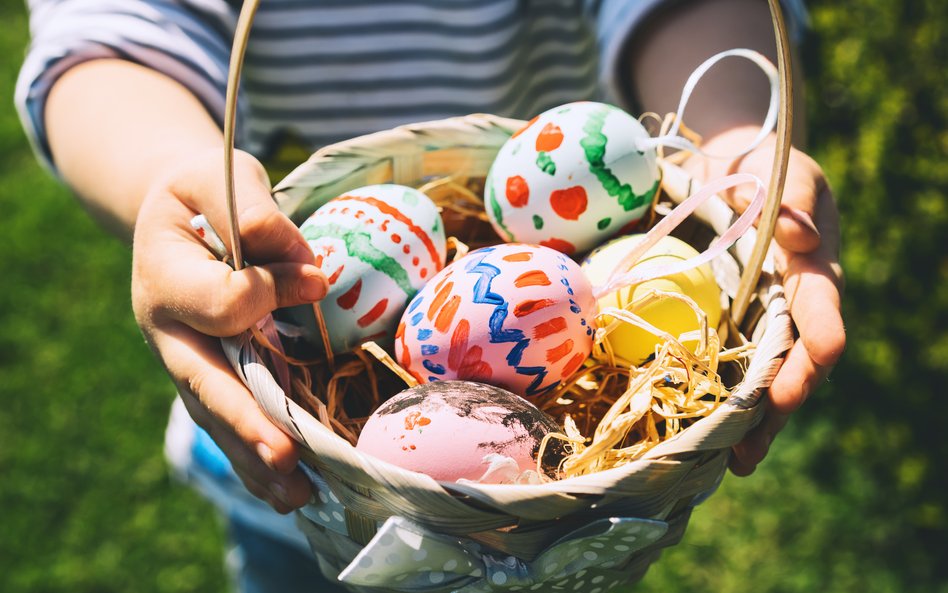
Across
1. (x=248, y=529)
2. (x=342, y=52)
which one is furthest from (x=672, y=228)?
(x=248, y=529)

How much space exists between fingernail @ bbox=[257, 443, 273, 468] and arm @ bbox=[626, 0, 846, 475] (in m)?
0.51

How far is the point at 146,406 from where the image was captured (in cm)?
228

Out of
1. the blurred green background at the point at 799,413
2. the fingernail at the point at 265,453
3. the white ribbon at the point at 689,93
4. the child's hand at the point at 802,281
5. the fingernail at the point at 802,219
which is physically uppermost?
the white ribbon at the point at 689,93

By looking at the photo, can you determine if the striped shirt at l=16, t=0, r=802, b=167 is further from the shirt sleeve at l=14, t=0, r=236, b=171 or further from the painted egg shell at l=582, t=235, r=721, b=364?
the painted egg shell at l=582, t=235, r=721, b=364

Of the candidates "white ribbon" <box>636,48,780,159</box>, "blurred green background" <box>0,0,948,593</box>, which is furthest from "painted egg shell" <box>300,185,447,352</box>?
"blurred green background" <box>0,0,948,593</box>

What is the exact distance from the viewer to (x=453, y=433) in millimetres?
954

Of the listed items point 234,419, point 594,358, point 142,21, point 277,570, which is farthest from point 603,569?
point 142,21

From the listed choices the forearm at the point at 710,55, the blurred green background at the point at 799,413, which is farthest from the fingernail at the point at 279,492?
the blurred green background at the point at 799,413

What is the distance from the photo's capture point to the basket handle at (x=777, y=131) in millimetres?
912

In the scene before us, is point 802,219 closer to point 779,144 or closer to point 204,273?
point 779,144

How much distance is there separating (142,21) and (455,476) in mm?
843

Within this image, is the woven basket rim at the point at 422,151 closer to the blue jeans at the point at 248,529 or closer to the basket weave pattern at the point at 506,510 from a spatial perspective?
the basket weave pattern at the point at 506,510

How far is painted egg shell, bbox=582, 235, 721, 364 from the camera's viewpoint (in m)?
1.12

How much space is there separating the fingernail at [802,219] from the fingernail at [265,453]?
657mm
